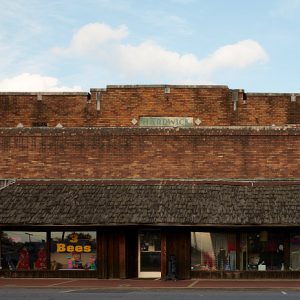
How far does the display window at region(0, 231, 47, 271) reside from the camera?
2684cm

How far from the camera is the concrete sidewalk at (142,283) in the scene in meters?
22.3

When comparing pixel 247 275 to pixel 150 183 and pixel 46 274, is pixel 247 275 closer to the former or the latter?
pixel 150 183

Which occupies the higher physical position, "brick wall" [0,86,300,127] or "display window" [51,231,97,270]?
"brick wall" [0,86,300,127]

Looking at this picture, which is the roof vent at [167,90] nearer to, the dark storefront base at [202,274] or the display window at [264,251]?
the display window at [264,251]

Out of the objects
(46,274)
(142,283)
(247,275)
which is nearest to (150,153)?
(142,283)

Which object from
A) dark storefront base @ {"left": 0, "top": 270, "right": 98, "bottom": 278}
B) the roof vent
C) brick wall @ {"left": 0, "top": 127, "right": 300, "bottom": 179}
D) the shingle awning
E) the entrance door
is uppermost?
the roof vent

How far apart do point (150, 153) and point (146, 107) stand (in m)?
2.89

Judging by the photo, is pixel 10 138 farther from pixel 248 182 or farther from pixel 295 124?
pixel 295 124

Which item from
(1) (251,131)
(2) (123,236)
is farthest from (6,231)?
(1) (251,131)

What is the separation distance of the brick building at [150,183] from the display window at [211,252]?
0.04 meters

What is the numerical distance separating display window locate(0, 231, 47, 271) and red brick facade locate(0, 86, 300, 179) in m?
2.90

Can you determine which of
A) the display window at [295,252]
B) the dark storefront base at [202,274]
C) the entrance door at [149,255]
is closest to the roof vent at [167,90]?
the entrance door at [149,255]

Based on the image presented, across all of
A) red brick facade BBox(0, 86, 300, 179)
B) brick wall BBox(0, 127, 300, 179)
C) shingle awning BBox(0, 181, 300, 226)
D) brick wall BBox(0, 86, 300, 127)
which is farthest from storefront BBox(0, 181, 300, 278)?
brick wall BBox(0, 86, 300, 127)

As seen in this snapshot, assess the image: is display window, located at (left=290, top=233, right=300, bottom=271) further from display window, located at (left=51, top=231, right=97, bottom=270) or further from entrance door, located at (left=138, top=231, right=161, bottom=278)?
display window, located at (left=51, top=231, right=97, bottom=270)
